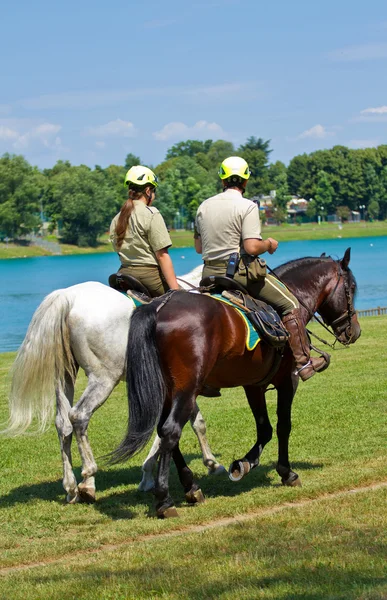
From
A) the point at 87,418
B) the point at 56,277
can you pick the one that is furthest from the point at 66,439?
the point at 56,277

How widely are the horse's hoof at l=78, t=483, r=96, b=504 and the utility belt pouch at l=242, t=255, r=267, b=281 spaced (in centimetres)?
260

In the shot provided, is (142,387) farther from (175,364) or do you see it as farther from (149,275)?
(149,275)

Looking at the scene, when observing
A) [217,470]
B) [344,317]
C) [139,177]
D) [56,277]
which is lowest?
[56,277]

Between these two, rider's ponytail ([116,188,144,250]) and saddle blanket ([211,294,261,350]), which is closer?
saddle blanket ([211,294,261,350])

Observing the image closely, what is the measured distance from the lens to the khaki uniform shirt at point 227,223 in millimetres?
8758

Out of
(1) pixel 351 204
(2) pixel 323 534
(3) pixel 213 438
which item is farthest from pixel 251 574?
(1) pixel 351 204

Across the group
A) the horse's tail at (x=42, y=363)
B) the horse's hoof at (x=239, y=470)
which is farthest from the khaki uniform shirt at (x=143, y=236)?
the horse's hoof at (x=239, y=470)

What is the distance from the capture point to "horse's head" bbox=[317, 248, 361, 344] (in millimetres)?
9938

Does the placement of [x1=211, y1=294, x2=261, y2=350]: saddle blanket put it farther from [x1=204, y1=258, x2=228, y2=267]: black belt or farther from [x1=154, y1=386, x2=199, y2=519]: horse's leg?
[x1=154, y1=386, x2=199, y2=519]: horse's leg

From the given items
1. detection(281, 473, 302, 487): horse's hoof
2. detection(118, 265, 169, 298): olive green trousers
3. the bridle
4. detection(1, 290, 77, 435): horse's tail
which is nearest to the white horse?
detection(1, 290, 77, 435): horse's tail

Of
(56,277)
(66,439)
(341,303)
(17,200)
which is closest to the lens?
(66,439)

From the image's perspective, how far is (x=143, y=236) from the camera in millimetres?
9461

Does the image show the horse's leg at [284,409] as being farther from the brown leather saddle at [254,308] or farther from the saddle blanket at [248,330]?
the saddle blanket at [248,330]

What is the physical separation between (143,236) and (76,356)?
145cm
